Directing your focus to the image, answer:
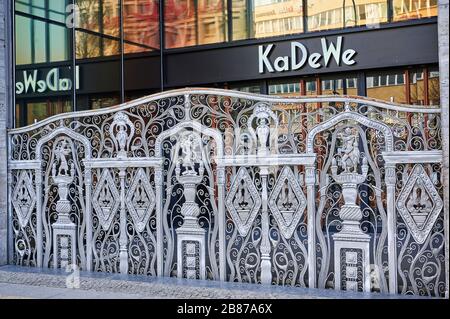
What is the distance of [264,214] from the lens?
654cm

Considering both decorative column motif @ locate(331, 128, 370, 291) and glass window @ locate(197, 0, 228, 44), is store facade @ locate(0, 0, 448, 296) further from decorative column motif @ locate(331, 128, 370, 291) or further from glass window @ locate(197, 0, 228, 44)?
glass window @ locate(197, 0, 228, 44)

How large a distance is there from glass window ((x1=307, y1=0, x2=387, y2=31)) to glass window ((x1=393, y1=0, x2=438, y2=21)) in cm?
24

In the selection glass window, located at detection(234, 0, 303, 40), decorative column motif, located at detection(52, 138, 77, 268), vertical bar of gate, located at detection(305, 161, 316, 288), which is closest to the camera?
vertical bar of gate, located at detection(305, 161, 316, 288)

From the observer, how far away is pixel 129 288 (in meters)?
6.65

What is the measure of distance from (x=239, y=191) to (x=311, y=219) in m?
0.89

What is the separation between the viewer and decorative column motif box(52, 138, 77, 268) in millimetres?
7613

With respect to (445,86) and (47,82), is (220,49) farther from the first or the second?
(445,86)

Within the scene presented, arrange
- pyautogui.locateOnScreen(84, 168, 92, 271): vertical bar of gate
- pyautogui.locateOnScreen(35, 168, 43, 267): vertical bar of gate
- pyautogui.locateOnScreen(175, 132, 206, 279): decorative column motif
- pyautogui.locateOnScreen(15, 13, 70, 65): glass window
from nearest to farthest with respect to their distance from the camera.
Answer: pyautogui.locateOnScreen(175, 132, 206, 279): decorative column motif → pyautogui.locateOnScreen(84, 168, 92, 271): vertical bar of gate → pyautogui.locateOnScreen(35, 168, 43, 267): vertical bar of gate → pyautogui.locateOnScreen(15, 13, 70, 65): glass window

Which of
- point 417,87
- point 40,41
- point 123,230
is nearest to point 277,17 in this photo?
point 417,87

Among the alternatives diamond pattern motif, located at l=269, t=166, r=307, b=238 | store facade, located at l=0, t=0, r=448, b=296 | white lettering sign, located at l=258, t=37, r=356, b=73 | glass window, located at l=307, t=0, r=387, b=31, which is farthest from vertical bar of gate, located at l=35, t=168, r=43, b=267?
glass window, located at l=307, t=0, r=387, b=31

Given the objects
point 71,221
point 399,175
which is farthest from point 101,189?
point 399,175

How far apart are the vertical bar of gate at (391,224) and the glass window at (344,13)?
580 cm

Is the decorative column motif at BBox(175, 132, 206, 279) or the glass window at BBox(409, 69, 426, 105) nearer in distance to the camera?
the decorative column motif at BBox(175, 132, 206, 279)

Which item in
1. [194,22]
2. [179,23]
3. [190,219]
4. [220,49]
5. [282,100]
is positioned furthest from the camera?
[179,23]
